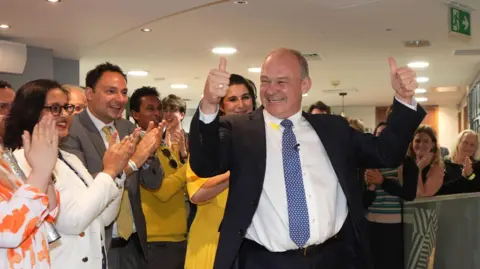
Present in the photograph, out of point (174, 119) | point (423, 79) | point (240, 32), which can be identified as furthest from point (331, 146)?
point (423, 79)

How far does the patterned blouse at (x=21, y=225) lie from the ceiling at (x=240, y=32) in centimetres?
325

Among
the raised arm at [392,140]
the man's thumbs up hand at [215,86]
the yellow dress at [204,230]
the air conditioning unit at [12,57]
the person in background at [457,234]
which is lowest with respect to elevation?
the person in background at [457,234]

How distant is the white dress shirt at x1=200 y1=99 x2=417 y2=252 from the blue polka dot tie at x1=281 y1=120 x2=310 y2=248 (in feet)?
0.05

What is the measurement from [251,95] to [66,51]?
4617 millimetres

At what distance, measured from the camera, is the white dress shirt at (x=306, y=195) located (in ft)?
7.30

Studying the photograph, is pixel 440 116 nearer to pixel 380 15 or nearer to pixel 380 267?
pixel 380 15

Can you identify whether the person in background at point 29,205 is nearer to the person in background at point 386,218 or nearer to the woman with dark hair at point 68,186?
the woman with dark hair at point 68,186

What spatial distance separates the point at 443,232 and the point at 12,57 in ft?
15.9

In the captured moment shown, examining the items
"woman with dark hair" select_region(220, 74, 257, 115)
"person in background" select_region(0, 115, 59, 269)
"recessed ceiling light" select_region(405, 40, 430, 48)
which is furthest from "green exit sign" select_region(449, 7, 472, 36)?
"person in background" select_region(0, 115, 59, 269)

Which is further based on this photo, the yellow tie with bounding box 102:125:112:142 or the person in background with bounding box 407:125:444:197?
the person in background with bounding box 407:125:444:197

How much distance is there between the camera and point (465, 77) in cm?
1005

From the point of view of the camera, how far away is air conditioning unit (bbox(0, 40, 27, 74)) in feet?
21.2

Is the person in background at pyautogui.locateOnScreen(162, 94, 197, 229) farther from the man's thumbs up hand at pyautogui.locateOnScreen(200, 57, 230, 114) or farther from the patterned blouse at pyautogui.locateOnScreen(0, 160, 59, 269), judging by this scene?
the patterned blouse at pyautogui.locateOnScreen(0, 160, 59, 269)

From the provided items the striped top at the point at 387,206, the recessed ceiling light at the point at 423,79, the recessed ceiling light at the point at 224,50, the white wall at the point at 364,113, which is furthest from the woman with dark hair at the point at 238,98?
the white wall at the point at 364,113
